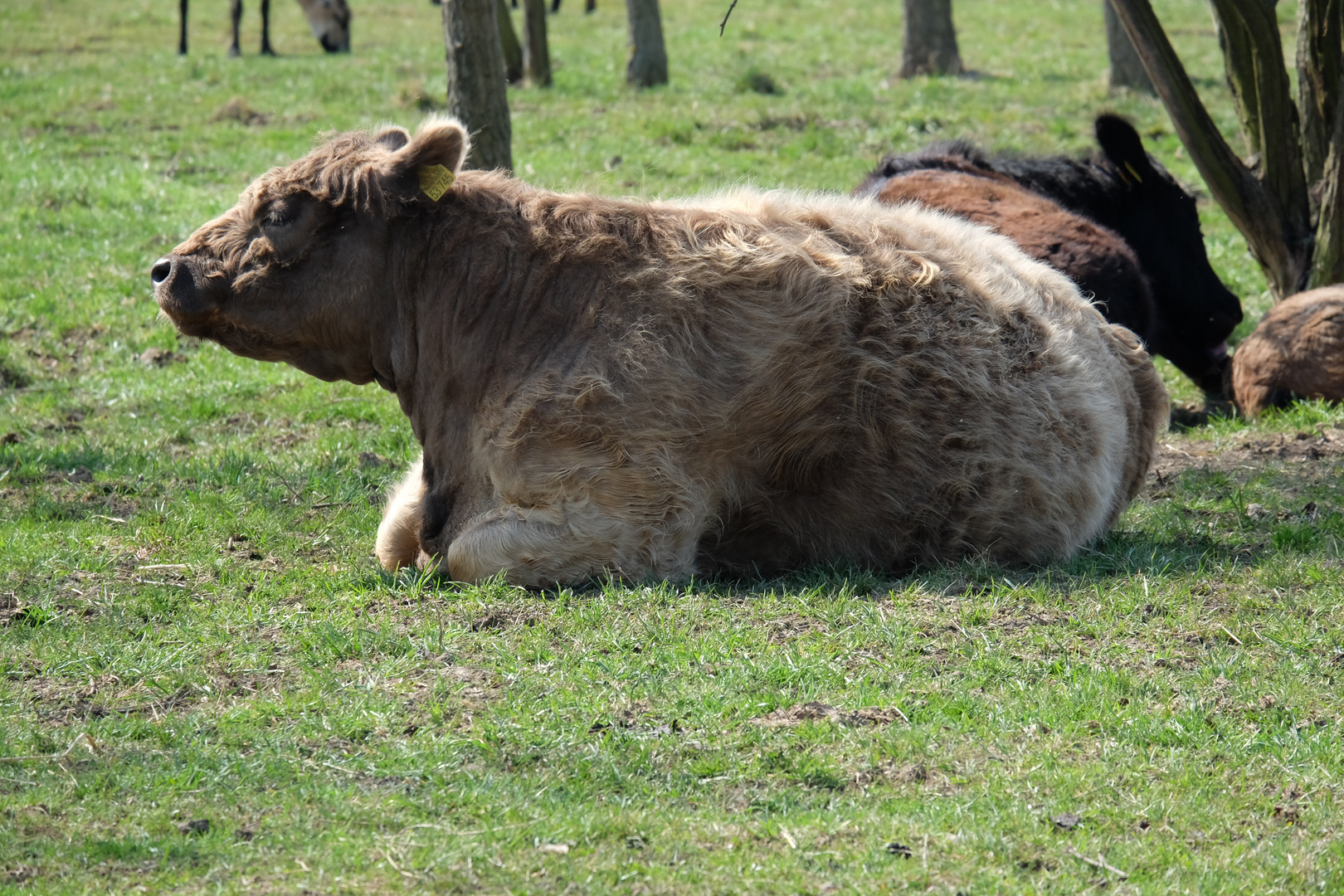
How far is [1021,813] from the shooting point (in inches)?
149

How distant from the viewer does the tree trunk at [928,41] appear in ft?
64.7

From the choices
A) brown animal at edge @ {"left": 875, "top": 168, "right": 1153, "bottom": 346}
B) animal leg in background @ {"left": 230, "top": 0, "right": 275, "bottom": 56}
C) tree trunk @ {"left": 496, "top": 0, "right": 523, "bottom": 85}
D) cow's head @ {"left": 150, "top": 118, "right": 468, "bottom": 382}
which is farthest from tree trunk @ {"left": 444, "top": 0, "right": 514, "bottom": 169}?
animal leg in background @ {"left": 230, "top": 0, "right": 275, "bottom": 56}

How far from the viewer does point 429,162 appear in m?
5.78

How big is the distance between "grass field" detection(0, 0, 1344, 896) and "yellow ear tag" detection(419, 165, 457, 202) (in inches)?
66.3

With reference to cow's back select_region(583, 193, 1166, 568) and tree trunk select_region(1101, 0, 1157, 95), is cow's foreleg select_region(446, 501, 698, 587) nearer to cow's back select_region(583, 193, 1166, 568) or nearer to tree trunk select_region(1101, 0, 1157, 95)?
cow's back select_region(583, 193, 1166, 568)

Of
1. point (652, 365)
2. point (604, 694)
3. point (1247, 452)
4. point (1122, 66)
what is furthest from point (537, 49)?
point (604, 694)

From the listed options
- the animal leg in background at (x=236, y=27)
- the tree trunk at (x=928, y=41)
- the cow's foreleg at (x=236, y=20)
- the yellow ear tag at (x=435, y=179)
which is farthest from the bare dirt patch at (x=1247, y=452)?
the cow's foreleg at (x=236, y=20)

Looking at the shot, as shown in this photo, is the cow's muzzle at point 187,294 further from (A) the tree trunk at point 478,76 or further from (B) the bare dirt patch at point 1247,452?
(B) the bare dirt patch at point 1247,452

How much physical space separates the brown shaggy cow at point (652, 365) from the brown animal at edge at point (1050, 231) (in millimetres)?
2269

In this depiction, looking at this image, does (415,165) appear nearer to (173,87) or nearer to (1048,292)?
(1048,292)

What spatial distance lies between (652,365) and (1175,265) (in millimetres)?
5599

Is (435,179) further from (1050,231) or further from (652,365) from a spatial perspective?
(1050,231)

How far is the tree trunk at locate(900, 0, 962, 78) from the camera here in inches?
776

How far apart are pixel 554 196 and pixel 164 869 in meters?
3.59
